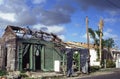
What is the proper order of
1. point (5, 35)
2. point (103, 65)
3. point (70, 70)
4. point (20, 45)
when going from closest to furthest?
point (70, 70), point (20, 45), point (5, 35), point (103, 65)

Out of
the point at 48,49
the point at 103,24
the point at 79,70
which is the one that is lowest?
the point at 79,70

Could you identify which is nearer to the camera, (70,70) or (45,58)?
(70,70)

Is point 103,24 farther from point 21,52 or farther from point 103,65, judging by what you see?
point 21,52

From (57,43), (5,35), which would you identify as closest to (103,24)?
(57,43)

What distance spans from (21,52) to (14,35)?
2.05m

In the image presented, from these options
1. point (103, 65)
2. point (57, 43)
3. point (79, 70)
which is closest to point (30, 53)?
point (57, 43)

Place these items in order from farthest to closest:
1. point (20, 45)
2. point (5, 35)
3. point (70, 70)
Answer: point (5, 35), point (20, 45), point (70, 70)

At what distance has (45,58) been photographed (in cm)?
3878

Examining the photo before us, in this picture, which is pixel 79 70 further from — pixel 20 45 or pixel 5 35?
pixel 5 35

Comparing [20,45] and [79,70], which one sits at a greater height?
[20,45]

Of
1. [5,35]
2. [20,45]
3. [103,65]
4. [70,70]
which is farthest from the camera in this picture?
[103,65]

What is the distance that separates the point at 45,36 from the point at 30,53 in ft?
9.76

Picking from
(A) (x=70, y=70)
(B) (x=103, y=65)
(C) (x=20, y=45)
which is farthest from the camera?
(B) (x=103, y=65)

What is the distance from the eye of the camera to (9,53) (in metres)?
35.5
